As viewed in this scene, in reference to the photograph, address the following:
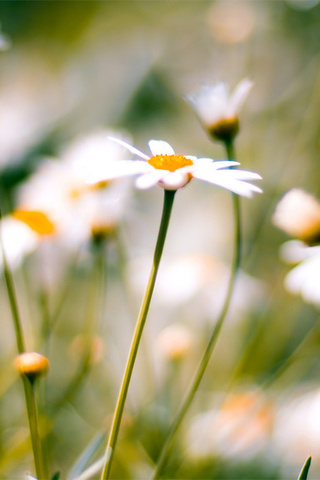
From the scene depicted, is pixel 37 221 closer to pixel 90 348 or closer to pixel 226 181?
pixel 90 348

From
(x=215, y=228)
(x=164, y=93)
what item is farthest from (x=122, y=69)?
(x=215, y=228)

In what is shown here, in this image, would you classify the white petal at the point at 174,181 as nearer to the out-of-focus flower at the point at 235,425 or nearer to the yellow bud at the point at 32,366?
the yellow bud at the point at 32,366

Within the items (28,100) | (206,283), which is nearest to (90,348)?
(206,283)

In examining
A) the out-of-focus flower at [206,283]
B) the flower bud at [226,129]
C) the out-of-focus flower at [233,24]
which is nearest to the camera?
the flower bud at [226,129]

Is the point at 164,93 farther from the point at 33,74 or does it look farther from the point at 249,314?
the point at 249,314

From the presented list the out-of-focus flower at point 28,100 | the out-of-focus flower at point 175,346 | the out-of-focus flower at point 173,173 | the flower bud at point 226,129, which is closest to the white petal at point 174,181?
the out-of-focus flower at point 173,173

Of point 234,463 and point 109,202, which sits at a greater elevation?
point 109,202

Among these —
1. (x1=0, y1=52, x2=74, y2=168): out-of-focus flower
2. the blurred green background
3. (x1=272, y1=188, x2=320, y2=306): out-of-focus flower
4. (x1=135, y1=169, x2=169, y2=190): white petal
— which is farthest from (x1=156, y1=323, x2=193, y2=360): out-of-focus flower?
(x1=0, y1=52, x2=74, y2=168): out-of-focus flower
